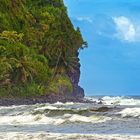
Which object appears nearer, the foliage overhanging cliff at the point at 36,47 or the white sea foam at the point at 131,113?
the white sea foam at the point at 131,113

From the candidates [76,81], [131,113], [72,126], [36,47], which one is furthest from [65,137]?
[76,81]

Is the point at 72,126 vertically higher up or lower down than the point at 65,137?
higher up

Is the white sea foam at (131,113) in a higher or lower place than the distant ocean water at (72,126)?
higher

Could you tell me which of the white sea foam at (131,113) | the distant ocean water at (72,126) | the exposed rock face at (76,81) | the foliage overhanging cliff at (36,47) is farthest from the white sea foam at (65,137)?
the exposed rock face at (76,81)

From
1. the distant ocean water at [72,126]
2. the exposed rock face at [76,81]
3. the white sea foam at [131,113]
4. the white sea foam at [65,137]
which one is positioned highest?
the exposed rock face at [76,81]

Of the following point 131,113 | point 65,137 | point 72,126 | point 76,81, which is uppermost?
point 76,81

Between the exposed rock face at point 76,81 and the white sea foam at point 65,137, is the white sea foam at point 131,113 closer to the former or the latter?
the white sea foam at point 65,137

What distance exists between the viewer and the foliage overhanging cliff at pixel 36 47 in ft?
215

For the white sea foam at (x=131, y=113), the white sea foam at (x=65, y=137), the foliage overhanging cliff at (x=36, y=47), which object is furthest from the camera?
the foliage overhanging cliff at (x=36, y=47)

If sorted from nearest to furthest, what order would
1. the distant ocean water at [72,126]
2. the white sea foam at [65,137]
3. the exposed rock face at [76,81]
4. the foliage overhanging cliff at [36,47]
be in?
the white sea foam at [65,137]
the distant ocean water at [72,126]
the foliage overhanging cliff at [36,47]
the exposed rock face at [76,81]

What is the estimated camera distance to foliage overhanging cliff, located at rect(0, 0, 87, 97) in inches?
2584

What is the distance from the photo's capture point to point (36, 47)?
77.7 m

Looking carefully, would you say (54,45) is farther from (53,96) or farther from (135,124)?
(135,124)

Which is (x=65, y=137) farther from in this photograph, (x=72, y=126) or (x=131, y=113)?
(x=131, y=113)
